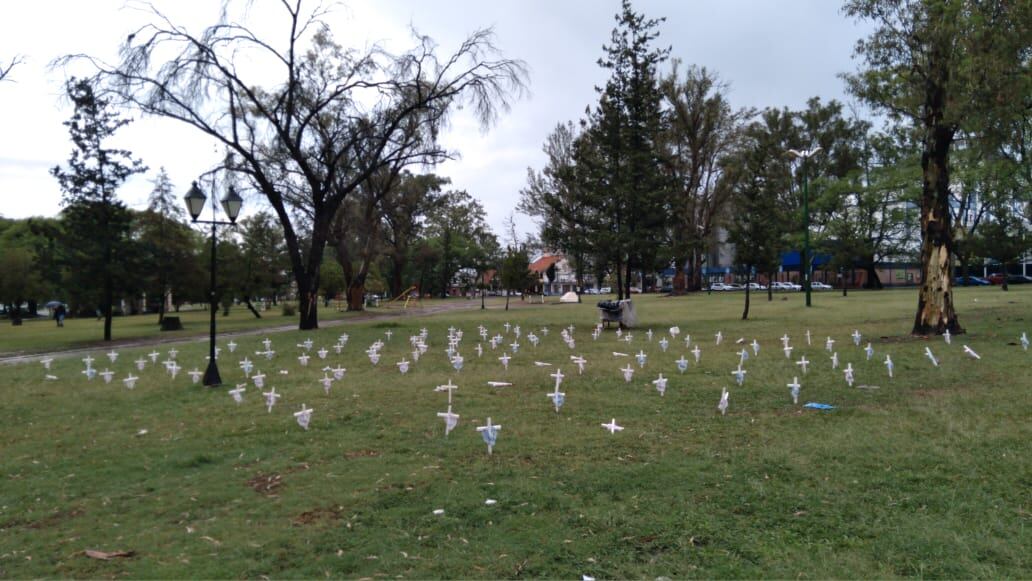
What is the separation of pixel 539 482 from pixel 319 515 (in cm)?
183

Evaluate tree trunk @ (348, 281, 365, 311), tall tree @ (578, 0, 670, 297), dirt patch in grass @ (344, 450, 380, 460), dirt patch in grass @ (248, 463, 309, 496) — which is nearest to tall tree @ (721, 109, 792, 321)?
tall tree @ (578, 0, 670, 297)

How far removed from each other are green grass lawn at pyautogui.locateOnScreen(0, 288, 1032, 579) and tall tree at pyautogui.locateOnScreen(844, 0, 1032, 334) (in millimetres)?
5990

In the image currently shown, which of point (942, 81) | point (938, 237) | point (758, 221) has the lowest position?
point (938, 237)

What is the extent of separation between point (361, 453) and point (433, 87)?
21.4 meters

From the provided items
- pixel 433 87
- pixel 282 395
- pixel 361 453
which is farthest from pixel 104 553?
pixel 433 87

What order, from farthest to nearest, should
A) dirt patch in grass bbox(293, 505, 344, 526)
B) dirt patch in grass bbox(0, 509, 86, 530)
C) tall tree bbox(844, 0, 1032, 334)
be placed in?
tall tree bbox(844, 0, 1032, 334)
dirt patch in grass bbox(0, 509, 86, 530)
dirt patch in grass bbox(293, 505, 344, 526)

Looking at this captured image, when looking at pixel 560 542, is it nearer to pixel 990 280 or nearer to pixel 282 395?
pixel 282 395

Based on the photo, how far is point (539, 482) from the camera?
5.40 meters

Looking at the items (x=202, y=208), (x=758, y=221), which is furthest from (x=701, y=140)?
(x=202, y=208)

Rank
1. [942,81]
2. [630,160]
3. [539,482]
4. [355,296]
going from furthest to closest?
[355,296] → [630,160] → [942,81] → [539,482]

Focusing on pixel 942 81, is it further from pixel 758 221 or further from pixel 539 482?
pixel 539 482

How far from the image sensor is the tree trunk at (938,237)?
1539 cm

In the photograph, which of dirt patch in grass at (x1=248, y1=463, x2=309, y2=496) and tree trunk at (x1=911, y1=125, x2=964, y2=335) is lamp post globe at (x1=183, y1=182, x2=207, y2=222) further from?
tree trunk at (x1=911, y1=125, x2=964, y2=335)

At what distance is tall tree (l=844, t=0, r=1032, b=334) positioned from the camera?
13203mm
